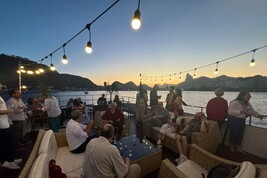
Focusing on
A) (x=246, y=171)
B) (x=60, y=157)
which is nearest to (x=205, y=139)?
(x=246, y=171)

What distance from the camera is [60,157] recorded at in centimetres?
254

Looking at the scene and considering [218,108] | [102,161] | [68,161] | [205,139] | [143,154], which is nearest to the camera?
[102,161]

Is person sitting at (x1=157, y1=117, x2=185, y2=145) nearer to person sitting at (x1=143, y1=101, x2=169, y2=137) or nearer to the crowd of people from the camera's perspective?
the crowd of people

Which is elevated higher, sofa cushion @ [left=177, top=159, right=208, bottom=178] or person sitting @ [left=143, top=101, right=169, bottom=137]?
person sitting @ [left=143, top=101, right=169, bottom=137]

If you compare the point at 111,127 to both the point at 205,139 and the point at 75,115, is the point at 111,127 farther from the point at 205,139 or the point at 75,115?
the point at 205,139

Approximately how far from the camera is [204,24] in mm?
6754

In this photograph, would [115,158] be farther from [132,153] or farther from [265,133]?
[265,133]

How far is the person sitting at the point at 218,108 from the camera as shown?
372cm

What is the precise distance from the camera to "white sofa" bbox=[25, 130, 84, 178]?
5.00ft

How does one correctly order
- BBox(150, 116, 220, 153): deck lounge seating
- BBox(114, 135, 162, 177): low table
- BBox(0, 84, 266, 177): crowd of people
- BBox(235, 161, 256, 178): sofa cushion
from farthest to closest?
BBox(150, 116, 220, 153): deck lounge seating → BBox(114, 135, 162, 177): low table → BBox(0, 84, 266, 177): crowd of people → BBox(235, 161, 256, 178): sofa cushion

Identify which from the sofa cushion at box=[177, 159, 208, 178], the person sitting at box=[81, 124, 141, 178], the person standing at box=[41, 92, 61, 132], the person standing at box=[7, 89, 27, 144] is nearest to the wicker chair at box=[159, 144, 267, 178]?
the sofa cushion at box=[177, 159, 208, 178]

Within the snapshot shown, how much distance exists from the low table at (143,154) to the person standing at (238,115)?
6.84ft

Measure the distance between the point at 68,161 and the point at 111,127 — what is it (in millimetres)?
1189

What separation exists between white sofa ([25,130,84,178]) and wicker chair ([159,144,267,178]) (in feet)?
3.79
